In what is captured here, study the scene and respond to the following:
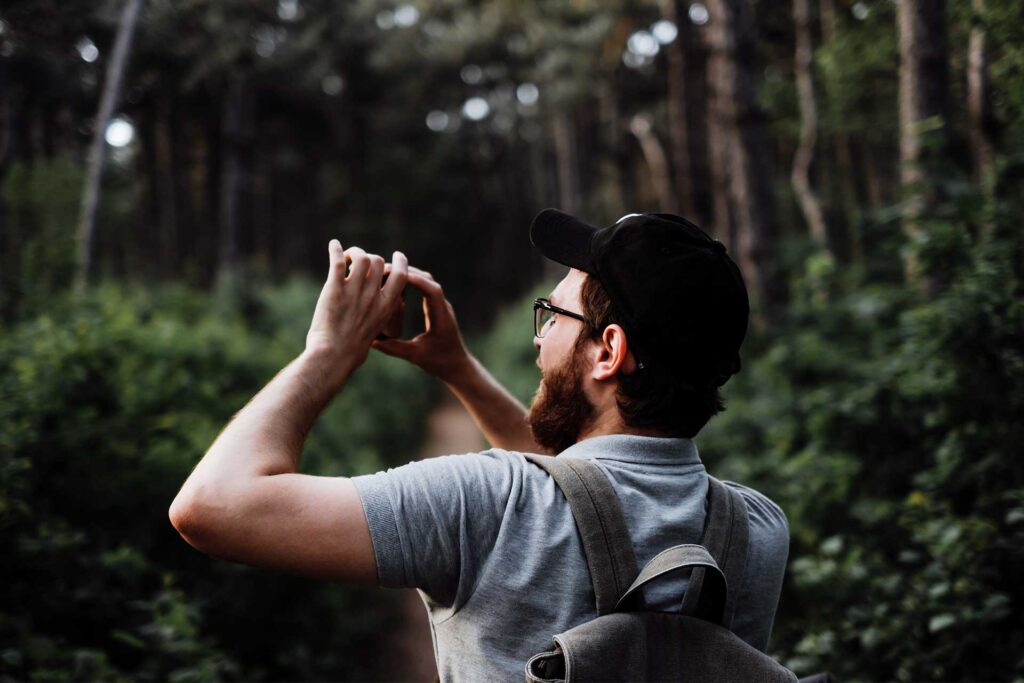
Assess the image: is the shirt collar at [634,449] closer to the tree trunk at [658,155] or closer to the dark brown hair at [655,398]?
the dark brown hair at [655,398]

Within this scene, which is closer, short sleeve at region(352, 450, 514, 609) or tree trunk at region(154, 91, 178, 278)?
short sleeve at region(352, 450, 514, 609)

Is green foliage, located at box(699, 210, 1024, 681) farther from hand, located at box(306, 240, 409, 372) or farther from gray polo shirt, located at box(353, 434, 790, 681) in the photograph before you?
hand, located at box(306, 240, 409, 372)

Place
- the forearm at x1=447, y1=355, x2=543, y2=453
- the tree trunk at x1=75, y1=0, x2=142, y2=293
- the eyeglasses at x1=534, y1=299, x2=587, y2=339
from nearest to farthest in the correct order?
the eyeglasses at x1=534, y1=299, x2=587, y2=339 → the forearm at x1=447, y1=355, x2=543, y2=453 → the tree trunk at x1=75, y1=0, x2=142, y2=293

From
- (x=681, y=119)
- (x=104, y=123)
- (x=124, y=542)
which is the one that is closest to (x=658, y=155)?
(x=681, y=119)

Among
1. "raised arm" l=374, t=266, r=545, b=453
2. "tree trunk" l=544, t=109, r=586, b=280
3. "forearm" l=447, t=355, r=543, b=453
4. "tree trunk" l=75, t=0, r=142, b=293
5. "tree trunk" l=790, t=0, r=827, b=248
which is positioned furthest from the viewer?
"tree trunk" l=544, t=109, r=586, b=280

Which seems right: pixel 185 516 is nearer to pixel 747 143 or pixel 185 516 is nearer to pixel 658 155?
pixel 747 143

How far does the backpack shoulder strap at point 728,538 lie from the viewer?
1666 millimetres

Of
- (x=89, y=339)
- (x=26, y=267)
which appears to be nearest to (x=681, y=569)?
(x=89, y=339)

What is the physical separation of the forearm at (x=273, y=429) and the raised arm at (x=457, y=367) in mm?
419

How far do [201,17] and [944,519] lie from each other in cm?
1801

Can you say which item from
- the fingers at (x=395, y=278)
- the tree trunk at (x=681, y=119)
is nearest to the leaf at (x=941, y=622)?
the fingers at (x=395, y=278)

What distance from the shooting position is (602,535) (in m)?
1.52

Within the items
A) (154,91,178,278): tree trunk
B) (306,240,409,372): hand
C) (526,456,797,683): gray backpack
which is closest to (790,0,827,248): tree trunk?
(306,240,409,372): hand

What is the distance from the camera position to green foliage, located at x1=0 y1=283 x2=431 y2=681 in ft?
13.1
